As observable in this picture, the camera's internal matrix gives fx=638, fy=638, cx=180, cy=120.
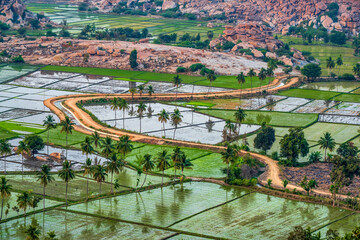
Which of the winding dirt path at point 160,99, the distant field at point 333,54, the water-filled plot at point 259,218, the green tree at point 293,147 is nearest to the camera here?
the water-filled plot at point 259,218

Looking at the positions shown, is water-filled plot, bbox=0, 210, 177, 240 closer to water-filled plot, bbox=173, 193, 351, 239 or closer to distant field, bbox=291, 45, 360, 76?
water-filled plot, bbox=173, 193, 351, 239

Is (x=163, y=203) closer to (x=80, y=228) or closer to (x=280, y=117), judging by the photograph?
(x=80, y=228)

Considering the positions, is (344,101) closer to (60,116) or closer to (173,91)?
(173,91)

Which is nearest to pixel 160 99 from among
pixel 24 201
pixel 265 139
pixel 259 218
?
pixel 265 139

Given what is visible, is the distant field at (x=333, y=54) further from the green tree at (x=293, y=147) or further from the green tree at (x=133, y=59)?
the green tree at (x=293, y=147)

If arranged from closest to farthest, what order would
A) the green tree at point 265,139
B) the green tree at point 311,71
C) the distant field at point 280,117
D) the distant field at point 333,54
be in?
the green tree at point 265,139
the distant field at point 280,117
the green tree at point 311,71
the distant field at point 333,54

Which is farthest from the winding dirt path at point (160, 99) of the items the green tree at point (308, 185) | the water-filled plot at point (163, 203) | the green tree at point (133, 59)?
the green tree at point (133, 59)
